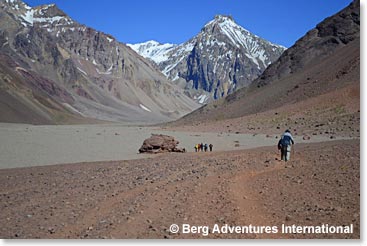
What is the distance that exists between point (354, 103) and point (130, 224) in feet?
134

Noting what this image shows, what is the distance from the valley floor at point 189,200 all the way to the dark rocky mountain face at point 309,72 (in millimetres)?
40332

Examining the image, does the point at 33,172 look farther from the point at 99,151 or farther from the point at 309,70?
the point at 309,70

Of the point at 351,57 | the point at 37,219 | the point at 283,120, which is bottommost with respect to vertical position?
the point at 37,219

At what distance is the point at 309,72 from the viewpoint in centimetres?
6919

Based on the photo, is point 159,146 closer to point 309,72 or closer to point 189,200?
point 189,200

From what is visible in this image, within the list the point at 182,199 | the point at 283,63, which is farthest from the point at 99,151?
the point at 283,63

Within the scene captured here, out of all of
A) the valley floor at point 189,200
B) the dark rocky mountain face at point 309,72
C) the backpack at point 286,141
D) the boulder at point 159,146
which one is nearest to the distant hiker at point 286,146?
the backpack at point 286,141

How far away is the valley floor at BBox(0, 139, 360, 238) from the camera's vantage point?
312 inches

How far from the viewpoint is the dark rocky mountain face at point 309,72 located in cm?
5816

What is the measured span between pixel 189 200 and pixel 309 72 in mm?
62866

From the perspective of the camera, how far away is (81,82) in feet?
561

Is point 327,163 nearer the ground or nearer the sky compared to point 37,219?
nearer the sky

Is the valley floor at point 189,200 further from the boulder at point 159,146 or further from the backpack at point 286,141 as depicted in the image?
the boulder at point 159,146

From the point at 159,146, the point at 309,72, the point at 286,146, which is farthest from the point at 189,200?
the point at 309,72
